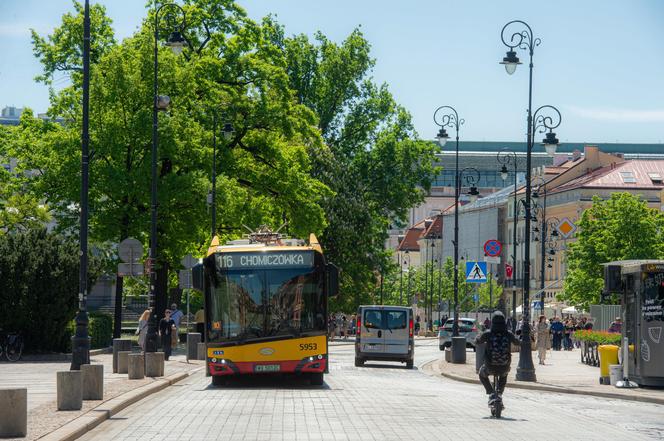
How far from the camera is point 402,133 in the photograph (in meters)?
79.5

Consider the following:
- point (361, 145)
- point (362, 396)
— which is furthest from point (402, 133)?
point (362, 396)

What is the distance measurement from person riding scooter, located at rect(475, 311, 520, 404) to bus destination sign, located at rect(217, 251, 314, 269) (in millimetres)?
7635

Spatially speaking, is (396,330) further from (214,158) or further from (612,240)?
(612,240)

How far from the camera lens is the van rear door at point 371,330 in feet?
146

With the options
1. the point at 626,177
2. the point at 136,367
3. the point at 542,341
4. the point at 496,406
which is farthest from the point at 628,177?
the point at 496,406

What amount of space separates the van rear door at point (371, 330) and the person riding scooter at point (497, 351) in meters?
22.0

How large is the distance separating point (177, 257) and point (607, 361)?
24781 mm

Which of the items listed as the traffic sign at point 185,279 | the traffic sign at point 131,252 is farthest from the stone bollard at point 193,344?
the traffic sign at point 131,252

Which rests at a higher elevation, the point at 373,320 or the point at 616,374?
the point at 373,320

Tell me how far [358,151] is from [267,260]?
4897 centimetres

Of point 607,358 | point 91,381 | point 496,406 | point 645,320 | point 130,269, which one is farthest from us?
point 607,358

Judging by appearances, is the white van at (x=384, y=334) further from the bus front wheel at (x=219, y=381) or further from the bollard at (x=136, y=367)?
the bollard at (x=136, y=367)

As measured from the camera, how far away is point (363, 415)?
21.2 m

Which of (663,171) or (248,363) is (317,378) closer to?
(248,363)
